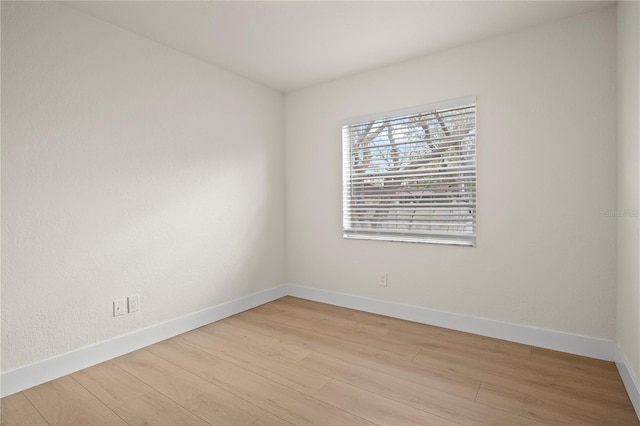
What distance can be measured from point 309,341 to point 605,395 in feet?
6.23

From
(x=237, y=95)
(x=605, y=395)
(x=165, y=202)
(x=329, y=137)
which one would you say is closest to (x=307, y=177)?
(x=329, y=137)

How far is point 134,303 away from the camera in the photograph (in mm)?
2535

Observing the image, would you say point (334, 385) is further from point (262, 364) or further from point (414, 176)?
point (414, 176)

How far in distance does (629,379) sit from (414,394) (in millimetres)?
1220

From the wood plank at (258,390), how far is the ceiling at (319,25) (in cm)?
246

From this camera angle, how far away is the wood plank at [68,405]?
171 cm

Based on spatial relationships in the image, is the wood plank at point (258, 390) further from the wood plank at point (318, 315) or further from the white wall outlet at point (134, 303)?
the wood plank at point (318, 315)

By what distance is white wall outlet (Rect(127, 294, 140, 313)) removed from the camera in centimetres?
251

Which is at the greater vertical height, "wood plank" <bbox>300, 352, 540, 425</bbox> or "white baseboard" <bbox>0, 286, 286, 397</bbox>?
"white baseboard" <bbox>0, 286, 286, 397</bbox>

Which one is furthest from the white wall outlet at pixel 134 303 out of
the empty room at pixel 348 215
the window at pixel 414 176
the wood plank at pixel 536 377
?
the wood plank at pixel 536 377

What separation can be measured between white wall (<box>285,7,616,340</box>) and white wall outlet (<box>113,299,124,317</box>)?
219 cm

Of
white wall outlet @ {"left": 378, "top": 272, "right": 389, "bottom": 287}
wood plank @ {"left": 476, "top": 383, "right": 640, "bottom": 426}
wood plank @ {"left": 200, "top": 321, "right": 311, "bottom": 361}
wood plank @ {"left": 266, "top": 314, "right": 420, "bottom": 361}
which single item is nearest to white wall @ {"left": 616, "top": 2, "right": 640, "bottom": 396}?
wood plank @ {"left": 476, "top": 383, "right": 640, "bottom": 426}

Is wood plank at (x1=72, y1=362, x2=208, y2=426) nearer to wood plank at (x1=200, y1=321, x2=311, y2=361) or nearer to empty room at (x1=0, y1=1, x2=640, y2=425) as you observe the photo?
empty room at (x1=0, y1=1, x2=640, y2=425)

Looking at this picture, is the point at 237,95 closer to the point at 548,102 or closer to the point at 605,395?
the point at 548,102
